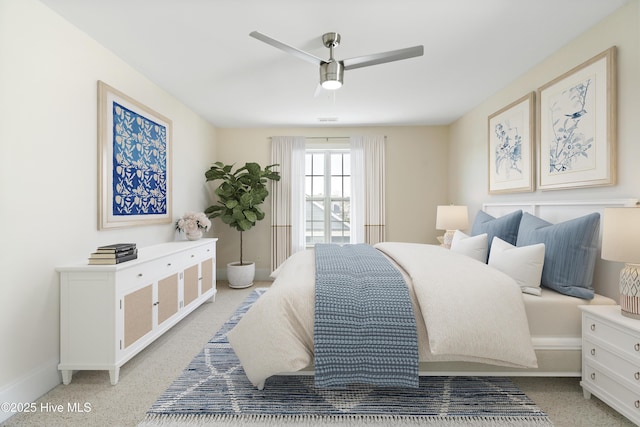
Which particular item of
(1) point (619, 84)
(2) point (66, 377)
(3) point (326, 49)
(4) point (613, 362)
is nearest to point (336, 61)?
(3) point (326, 49)

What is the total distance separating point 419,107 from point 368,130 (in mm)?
1114

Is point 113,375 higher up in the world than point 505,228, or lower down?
lower down

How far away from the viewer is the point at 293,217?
5199 mm

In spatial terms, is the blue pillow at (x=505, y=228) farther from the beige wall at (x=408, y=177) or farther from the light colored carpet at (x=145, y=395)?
the beige wall at (x=408, y=177)

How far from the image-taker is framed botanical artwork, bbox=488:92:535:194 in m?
3.05

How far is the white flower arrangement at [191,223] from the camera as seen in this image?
3.77m

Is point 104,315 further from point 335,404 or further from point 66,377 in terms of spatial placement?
point 335,404

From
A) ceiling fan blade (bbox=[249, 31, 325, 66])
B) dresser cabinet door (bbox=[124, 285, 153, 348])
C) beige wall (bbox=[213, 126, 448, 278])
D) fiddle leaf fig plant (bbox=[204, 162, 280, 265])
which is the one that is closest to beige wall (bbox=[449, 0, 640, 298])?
beige wall (bbox=[213, 126, 448, 278])

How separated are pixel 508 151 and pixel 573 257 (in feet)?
5.52

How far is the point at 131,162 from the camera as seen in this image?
9.64ft

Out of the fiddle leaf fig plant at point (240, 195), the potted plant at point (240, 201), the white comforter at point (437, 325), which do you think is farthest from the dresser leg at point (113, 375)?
the fiddle leaf fig plant at point (240, 195)

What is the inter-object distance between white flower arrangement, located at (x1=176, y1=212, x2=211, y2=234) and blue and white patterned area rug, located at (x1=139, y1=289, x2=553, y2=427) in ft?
6.28

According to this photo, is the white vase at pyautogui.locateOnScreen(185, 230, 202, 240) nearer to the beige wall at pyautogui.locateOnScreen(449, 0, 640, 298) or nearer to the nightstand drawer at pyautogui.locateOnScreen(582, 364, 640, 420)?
the beige wall at pyautogui.locateOnScreen(449, 0, 640, 298)

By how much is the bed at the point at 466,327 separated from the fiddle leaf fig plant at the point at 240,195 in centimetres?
260
